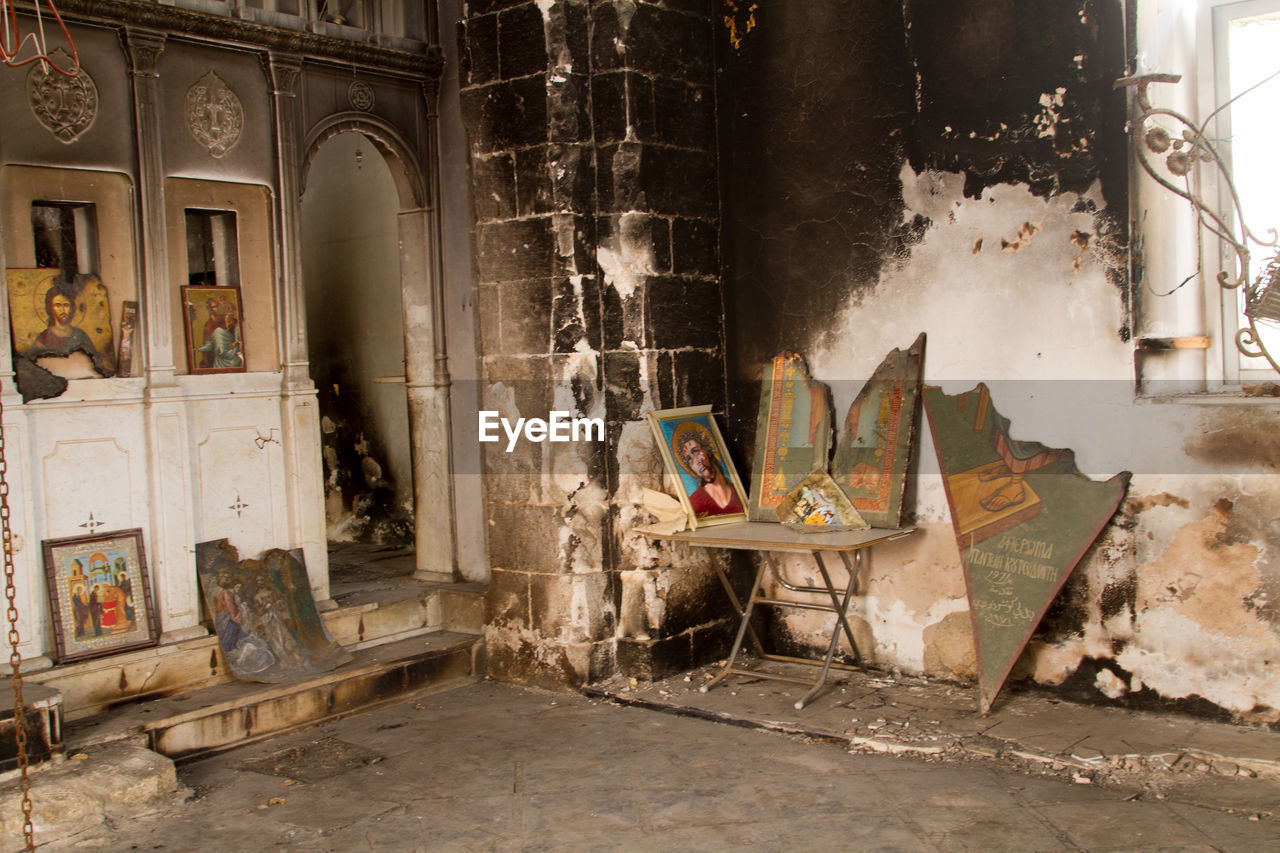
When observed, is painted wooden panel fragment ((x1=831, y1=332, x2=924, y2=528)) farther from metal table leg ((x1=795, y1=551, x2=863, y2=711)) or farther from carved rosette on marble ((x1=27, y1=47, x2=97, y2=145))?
carved rosette on marble ((x1=27, y1=47, x2=97, y2=145))

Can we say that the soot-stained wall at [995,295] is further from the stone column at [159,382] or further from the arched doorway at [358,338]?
the arched doorway at [358,338]

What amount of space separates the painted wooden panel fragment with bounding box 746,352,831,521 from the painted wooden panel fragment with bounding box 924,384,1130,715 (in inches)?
25.8

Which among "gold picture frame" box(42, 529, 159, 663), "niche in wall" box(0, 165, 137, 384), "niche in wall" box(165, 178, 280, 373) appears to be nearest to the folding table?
"niche in wall" box(165, 178, 280, 373)

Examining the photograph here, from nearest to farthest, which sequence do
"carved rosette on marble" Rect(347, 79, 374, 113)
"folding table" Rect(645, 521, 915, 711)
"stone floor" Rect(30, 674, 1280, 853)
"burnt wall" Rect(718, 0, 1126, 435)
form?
"stone floor" Rect(30, 674, 1280, 853) < "burnt wall" Rect(718, 0, 1126, 435) < "folding table" Rect(645, 521, 915, 711) < "carved rosette on marble" Rect(347, 79, 374, 113)

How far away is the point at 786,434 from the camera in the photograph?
5922mm

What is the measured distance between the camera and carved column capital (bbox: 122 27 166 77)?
204 inches

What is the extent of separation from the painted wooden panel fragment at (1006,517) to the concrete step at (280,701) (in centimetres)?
257

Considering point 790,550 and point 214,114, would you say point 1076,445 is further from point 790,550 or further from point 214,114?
point 214,114

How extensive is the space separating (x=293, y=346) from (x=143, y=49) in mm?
1492

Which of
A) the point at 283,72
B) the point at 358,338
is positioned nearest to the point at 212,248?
the point at 283,72

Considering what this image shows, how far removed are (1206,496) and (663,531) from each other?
7.72 feet

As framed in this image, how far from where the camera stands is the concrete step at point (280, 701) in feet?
16.0

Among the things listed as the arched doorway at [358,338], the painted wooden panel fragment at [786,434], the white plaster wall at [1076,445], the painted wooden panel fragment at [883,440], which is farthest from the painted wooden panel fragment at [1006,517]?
the arched doorway at [358,338]

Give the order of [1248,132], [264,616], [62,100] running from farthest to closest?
[264,616], [62,100], [1248,132]
